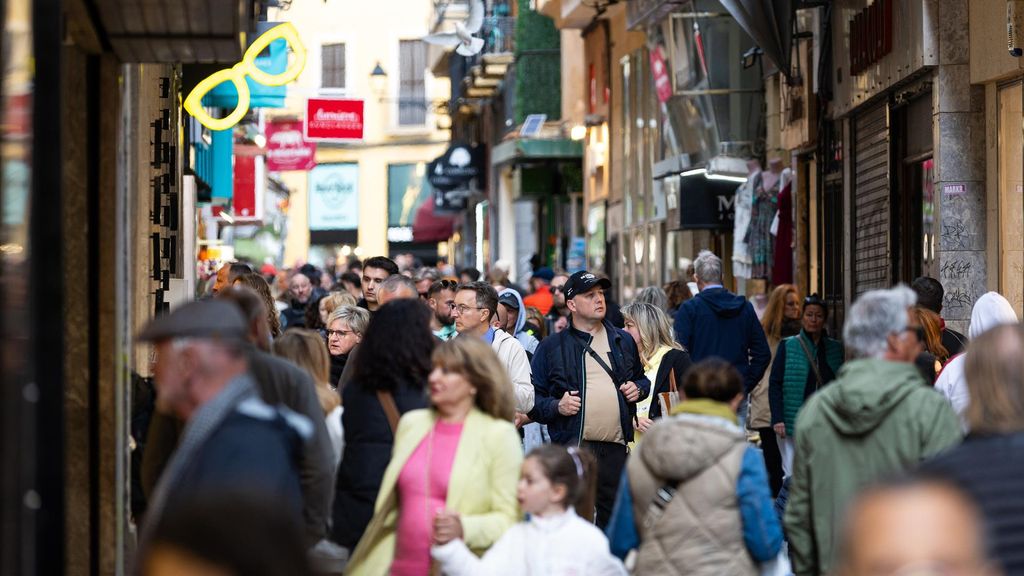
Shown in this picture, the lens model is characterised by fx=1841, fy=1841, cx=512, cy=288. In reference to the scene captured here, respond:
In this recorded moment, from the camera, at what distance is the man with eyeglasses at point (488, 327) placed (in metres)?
10.5

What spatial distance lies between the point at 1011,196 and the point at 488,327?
4.40 m

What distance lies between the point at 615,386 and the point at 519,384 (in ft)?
2.10

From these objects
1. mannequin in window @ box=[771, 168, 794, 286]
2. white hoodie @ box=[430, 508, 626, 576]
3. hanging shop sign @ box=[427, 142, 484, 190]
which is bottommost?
white hoodie @ box=[430, 508, 626, 576]

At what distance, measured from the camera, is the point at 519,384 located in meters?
Answer: 10.4

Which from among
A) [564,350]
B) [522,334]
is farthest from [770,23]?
[564,350]

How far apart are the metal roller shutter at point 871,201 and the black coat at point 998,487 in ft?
37.2

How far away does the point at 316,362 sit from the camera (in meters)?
7.98

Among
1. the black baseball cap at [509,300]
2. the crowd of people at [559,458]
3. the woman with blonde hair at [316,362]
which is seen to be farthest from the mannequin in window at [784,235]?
the woman with blonde hair at [316,362]

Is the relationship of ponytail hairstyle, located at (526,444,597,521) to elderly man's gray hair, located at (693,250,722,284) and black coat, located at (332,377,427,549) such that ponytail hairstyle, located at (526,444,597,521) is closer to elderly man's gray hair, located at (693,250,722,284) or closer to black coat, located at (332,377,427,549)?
black coat, located at (332,377,427,549)

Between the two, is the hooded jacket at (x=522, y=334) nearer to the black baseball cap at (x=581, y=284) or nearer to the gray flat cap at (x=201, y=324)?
the black baseball cap at (x=581, y=284)

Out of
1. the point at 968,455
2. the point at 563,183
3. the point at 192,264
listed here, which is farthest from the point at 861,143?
the point at 563,183

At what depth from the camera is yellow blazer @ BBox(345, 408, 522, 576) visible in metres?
6.81

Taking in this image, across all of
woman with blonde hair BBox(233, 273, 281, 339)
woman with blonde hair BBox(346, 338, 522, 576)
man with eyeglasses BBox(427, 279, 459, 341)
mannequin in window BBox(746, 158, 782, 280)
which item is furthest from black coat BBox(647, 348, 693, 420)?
mannequin in window BBox(746, 158, 782, 280)

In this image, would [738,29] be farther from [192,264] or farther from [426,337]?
[426,337]
